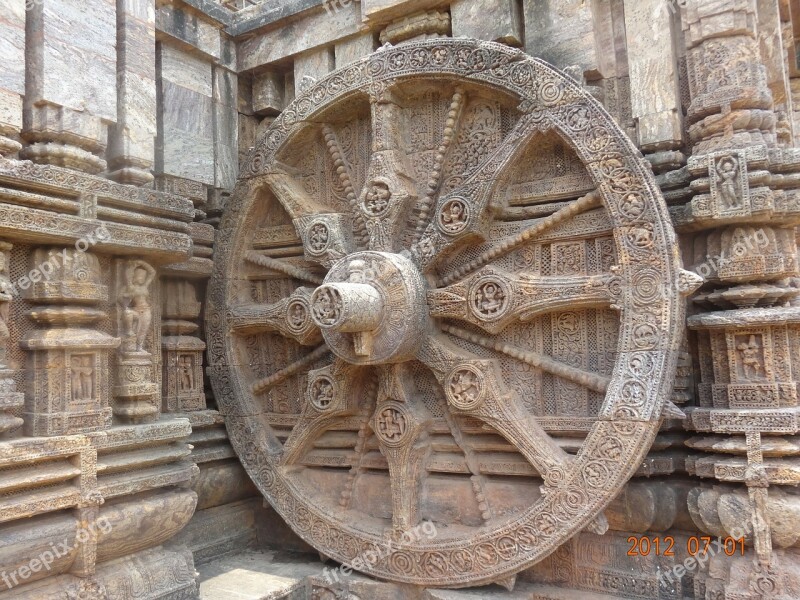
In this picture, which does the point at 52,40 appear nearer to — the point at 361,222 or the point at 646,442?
the point at 361,222

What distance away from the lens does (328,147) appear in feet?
17.2

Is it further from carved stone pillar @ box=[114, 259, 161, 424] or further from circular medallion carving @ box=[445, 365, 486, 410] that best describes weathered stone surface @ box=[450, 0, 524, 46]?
carved stone pillar @ box=[114, 259, 161, 424]

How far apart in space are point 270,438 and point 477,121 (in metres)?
2.96

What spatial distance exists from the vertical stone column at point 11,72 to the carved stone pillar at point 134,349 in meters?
0.96

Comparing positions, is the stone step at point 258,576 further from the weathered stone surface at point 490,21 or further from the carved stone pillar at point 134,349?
the weathered stone surface at point 490,21

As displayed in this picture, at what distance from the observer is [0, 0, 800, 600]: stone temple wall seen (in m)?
3.68

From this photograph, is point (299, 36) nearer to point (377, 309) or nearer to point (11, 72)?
point (11, 72)

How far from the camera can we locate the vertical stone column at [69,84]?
3867 millimetres

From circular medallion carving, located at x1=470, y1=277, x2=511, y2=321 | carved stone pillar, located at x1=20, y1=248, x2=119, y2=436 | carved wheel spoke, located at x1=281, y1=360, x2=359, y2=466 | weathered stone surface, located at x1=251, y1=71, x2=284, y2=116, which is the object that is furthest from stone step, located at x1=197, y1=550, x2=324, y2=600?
weathered stone surface, located at x1=251, y1=71, x2=284, y2=116

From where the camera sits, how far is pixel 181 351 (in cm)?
530

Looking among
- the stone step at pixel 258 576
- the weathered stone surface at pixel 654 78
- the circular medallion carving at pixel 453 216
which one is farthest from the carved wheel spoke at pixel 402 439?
the weathered stone surface at pixel 654 78

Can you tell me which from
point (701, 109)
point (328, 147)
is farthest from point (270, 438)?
point (701, 109)

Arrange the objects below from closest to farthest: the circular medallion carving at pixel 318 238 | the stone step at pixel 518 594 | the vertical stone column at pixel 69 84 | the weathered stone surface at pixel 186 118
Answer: the vertical stone column at pixel 69 84
the stone step at pixel 518 594
the circular medallion carving at pixel 318 238
the weathered stone surface at pixel 186 118

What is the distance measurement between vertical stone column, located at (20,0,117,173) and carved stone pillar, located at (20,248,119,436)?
0.62 meters
